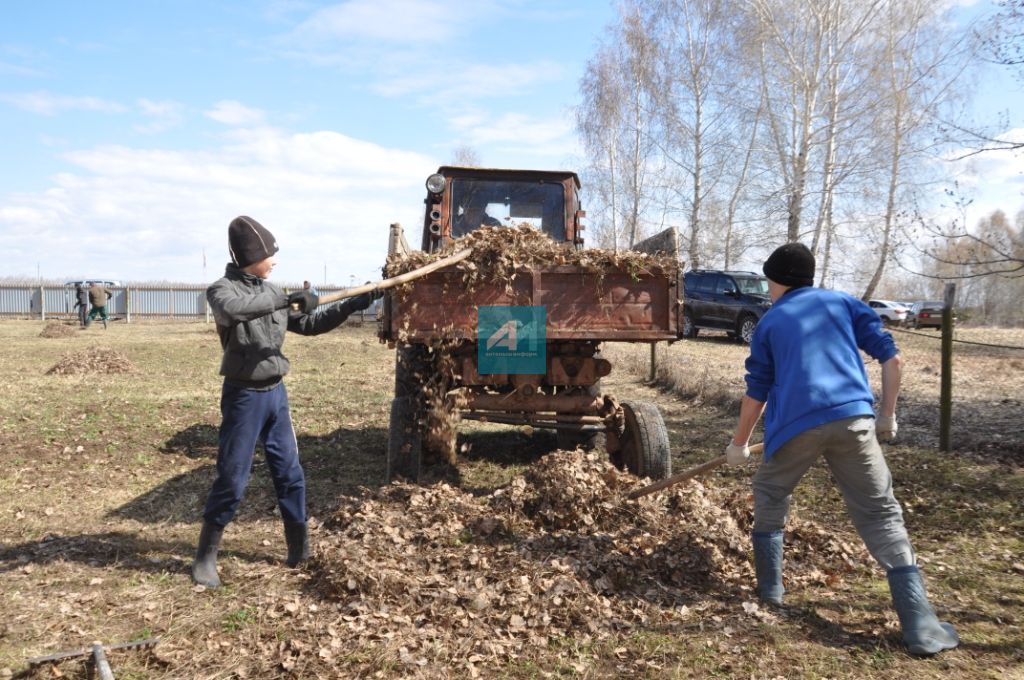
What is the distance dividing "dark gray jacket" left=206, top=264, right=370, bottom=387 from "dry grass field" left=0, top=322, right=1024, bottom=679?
1.06 metres

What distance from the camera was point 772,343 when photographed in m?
3.55

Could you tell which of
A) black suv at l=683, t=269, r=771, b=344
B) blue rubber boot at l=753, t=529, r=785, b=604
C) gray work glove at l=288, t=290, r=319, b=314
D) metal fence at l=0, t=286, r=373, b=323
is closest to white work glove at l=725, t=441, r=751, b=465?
blue rubber boot at l=753, t=529, r=785, b=604

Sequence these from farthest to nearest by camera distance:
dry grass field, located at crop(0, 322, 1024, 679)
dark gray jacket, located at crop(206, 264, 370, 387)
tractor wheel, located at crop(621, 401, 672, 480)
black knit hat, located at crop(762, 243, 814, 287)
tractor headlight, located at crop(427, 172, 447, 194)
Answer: tractor headlight, located at crop(427, 172, 447, 194)
tractor wheel, located at crop(621, 401, 672, 480)
dark gray jacket, located at crop(206, 264, 370, 387)
black knit hat, located at crop(762, 243, 814, 287)
dry grass field, located at crop(0, 322, 1024, 679)

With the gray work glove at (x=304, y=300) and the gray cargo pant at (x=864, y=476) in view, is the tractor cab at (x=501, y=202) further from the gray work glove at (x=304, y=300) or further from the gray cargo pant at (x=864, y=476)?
the gray cargo pant at (x=864, y=476)

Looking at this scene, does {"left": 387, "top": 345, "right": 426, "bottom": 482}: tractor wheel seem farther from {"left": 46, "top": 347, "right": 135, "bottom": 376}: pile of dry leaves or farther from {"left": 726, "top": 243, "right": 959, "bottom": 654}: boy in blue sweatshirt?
{"left": 46, "top": 347, "right": 135, "bottom": 376}: pile of dry leaves

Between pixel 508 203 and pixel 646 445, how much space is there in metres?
2.48

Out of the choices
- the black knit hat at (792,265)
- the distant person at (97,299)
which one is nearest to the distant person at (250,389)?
the black knit hat at (792,265)

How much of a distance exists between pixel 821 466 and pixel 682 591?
3.06 metres

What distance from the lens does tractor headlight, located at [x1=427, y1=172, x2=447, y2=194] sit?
6.25 m

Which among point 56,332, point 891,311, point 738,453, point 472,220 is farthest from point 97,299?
point 891,311

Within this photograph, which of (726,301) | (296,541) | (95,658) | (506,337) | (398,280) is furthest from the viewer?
(726,301)

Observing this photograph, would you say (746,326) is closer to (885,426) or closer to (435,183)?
(435,183)

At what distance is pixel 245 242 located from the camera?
4082 mm

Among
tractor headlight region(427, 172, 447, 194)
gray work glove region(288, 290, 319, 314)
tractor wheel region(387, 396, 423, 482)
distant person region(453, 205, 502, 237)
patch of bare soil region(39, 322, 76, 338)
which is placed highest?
tractor headlight region(427, 172, 447, 194)
